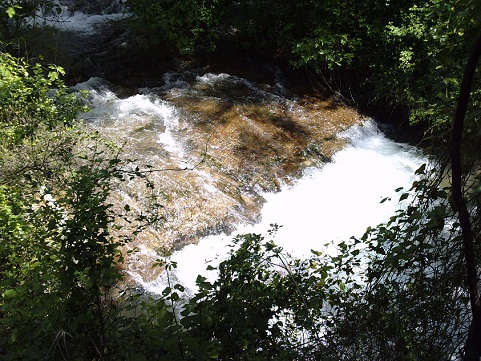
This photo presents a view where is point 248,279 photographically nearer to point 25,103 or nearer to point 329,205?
point 25,103

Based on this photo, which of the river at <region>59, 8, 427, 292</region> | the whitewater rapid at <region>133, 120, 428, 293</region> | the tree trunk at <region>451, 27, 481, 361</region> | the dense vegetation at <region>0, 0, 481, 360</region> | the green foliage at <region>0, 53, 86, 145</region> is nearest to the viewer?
the tree trunk at <region>451, 27, 481, 361</region>

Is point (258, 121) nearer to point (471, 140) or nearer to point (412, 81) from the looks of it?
point (412, 81)

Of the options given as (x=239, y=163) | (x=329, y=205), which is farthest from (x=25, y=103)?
(x=329, y=205)

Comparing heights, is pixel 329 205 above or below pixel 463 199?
above

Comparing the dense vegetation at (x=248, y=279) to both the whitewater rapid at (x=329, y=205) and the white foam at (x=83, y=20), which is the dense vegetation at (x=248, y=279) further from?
the white foam at (x=83, y=20)

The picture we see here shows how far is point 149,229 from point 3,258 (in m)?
1.96

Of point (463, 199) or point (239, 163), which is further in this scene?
point (239, 163)

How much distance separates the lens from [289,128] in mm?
7750

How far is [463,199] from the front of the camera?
5.91ft

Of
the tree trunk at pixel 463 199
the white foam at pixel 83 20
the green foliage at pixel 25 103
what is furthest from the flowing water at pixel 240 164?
the tree trunk at pixel 463 199

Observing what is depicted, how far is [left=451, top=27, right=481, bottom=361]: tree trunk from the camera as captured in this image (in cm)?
148

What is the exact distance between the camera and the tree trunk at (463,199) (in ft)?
4.87

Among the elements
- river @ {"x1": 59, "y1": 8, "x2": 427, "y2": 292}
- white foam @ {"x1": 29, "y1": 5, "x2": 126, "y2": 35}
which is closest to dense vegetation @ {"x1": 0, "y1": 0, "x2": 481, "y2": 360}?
river @ {"x1": 59, "y1": 8, "x2": 427, "y2": 292}

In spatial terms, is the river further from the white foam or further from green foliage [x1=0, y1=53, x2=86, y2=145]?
the white foam
